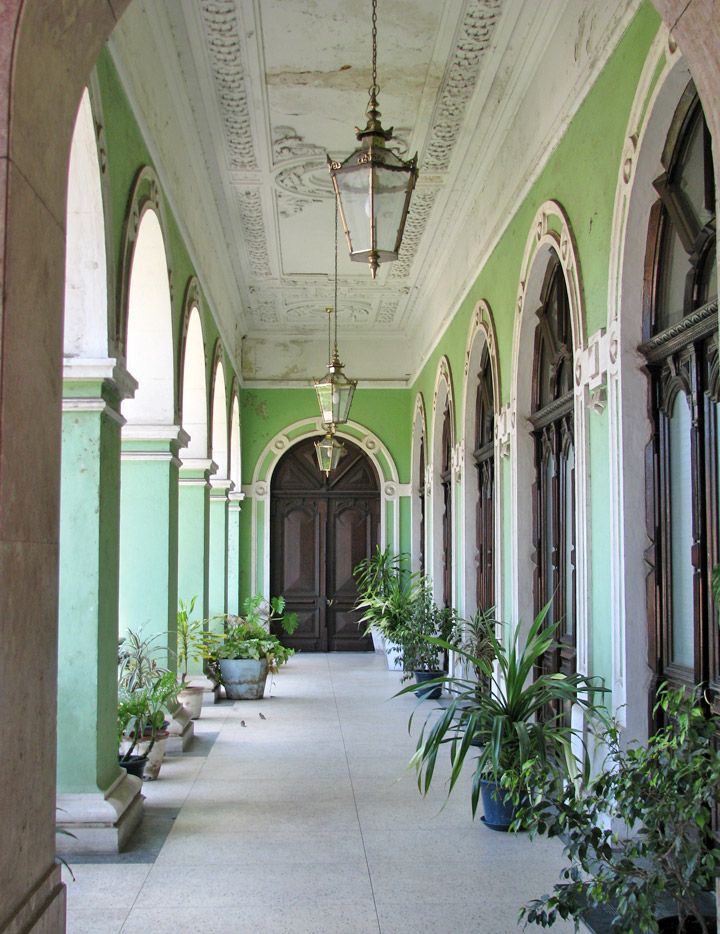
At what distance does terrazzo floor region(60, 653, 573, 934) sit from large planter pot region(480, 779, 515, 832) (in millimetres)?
67

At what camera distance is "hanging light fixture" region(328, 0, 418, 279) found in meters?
4.75

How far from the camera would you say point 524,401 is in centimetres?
751

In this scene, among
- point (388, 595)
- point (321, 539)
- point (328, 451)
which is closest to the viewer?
point (328, 451)

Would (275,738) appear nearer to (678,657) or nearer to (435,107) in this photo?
(678,657)

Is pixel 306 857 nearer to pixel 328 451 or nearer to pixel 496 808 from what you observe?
pixel 496 808

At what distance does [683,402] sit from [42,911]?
3.48 meters

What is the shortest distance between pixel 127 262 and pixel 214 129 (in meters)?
3.07

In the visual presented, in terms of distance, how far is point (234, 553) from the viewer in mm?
15641

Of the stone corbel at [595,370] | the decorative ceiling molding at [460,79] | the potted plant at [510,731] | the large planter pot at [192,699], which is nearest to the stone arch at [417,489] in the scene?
the large planter pot at [192,699]

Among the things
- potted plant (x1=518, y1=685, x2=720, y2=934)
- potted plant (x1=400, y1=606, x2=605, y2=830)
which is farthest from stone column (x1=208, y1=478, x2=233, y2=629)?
potted plant (x1=518, y1=685, x2=720, y2=934)

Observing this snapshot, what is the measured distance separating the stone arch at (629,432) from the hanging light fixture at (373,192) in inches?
41.9

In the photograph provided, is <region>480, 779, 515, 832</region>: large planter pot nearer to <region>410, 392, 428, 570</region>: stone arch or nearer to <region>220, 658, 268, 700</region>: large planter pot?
<region>220, 658, 268, 700</region>: large planter pot

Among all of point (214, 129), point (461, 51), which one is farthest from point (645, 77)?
point (214, 129)

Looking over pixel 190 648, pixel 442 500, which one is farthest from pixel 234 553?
pixel 190 648
